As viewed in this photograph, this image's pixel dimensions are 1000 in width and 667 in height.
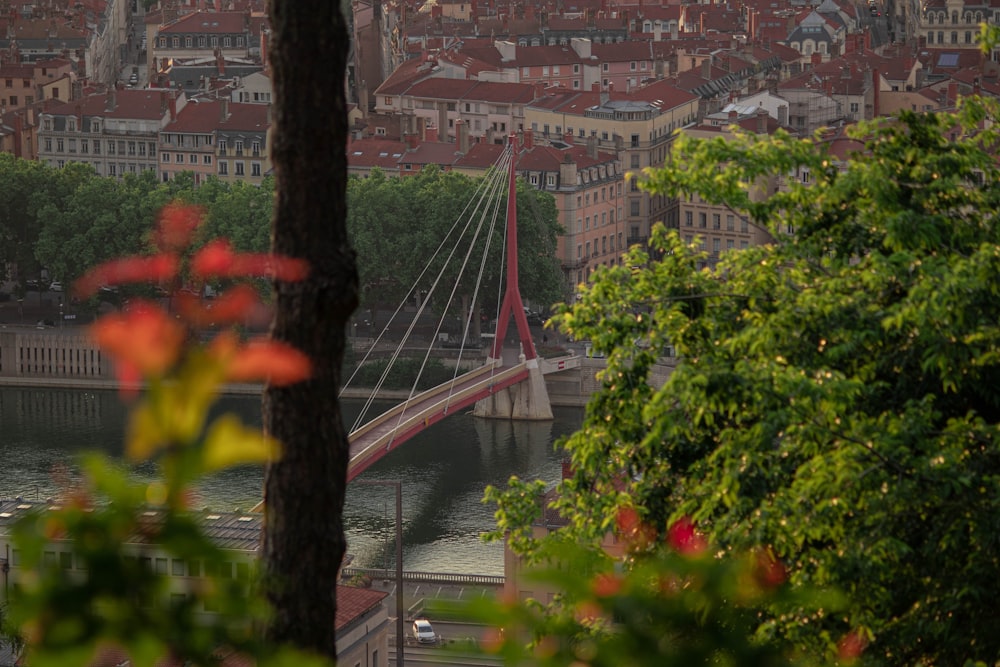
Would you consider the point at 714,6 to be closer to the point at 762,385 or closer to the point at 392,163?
the point at 392,163

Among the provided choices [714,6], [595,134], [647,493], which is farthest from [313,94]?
[714,6]

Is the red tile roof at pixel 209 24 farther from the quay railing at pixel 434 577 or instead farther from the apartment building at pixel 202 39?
the quay railing at pixel 434 577

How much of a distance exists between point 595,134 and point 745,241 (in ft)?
19.9

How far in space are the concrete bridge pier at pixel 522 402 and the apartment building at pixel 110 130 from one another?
16.6 meters

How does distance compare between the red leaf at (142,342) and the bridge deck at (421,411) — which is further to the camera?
the bridge deck at (421,411)

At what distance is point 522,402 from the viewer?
135 ft

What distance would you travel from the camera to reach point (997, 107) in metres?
8.48

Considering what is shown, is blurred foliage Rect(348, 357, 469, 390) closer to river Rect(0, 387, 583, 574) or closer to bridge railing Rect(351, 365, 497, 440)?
river Rect(0, 387, 583, 574)

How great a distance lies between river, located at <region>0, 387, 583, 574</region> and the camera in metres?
30.6

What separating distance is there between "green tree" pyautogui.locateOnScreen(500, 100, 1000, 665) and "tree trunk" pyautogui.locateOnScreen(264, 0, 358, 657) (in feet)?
7.37

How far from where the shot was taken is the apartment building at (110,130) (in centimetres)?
5416

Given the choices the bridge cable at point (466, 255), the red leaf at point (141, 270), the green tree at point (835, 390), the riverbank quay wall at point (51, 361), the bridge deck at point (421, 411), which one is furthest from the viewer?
the riverbank quay wall at point (51, 361)

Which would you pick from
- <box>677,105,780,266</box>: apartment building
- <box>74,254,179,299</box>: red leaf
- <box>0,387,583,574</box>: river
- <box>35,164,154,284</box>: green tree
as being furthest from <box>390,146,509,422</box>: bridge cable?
<box>74,254,179,299</box>: red leaf

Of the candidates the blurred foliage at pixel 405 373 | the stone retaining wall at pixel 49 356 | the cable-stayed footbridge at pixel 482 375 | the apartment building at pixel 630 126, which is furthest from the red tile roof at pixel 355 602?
the apartment building at pixel 630 126
